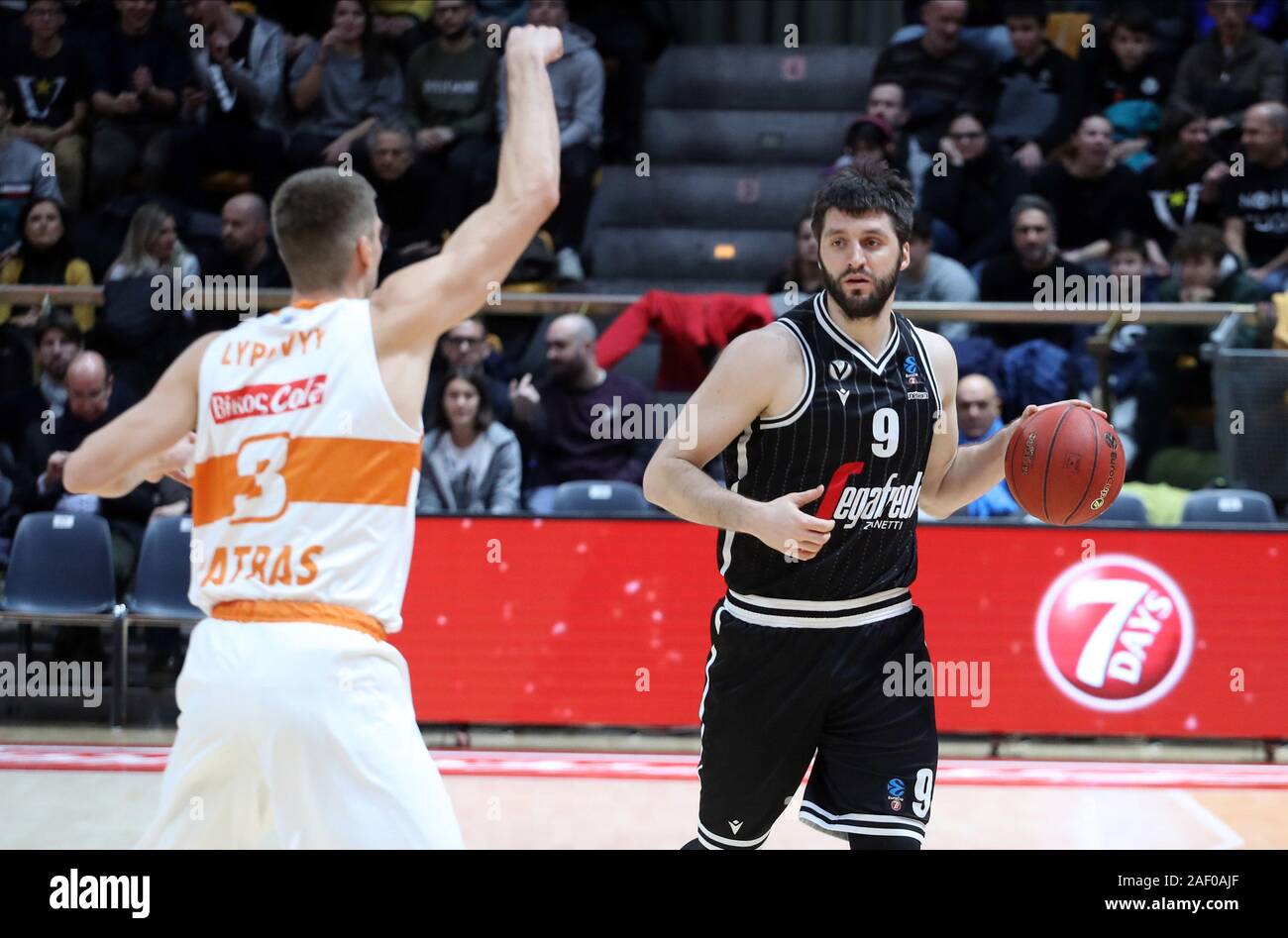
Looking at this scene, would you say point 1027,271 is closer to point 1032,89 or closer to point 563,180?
point 1032,89

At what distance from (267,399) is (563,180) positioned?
7.75 metres

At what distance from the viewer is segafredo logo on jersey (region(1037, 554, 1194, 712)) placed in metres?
7.38

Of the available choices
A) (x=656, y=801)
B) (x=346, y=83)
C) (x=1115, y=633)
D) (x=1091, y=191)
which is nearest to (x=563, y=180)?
(x=346, y=83)

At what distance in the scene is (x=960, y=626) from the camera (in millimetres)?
7477

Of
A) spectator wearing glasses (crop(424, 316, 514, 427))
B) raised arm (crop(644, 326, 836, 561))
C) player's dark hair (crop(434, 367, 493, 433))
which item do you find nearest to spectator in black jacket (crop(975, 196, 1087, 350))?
spectator wearing glasses (crop(424, 316, 514, 427))

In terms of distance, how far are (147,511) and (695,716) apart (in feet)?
11.1

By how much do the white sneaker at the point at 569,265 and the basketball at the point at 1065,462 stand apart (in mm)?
6253

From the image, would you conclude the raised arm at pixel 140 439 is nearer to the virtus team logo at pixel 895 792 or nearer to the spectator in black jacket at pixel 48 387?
the virtus team logo at pixel 895 792

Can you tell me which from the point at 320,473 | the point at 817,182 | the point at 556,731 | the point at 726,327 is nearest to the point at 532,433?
the point at 726,327

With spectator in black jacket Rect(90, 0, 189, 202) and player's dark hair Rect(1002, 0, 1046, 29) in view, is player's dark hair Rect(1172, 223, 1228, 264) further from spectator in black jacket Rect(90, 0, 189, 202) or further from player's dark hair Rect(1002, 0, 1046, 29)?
spectator in black jacket Rect(90, 0, 189, 202)

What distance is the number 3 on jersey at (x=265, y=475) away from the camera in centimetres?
321
